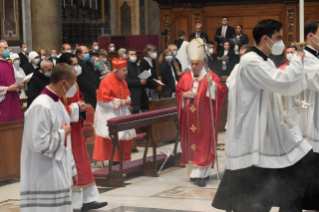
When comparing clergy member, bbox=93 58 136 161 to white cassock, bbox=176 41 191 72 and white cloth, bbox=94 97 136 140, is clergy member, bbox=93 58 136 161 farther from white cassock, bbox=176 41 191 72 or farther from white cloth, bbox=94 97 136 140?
white cassock, bbox=176 41 191 72

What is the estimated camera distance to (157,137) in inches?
398

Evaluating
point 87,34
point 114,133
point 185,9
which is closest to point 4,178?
point 114,133

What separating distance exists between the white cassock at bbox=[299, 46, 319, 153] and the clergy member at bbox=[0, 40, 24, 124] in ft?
15.1

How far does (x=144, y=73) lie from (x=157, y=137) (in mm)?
1192

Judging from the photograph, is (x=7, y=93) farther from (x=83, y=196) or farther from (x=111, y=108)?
(x=83, y=196)

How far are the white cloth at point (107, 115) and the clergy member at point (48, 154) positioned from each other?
3784mm

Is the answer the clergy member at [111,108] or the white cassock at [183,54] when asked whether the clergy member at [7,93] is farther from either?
the white cassock at [183,54]

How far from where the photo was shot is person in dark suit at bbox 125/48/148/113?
33.6 feet

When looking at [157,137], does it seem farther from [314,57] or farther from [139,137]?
[314,57]

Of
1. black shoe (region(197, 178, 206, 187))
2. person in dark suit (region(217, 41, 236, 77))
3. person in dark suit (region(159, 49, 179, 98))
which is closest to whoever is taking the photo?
black shoe (region(197, 178, 206, 187))

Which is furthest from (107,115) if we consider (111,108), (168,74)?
(168,74)

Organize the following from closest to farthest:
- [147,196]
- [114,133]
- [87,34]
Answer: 1. [147,196]
2. [114,133]
3. [87,34]

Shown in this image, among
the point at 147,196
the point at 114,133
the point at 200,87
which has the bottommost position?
the point at 147,196

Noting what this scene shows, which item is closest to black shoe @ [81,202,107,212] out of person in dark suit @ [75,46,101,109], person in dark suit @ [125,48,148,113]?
person in dark suit @ [75,46,101,109]
